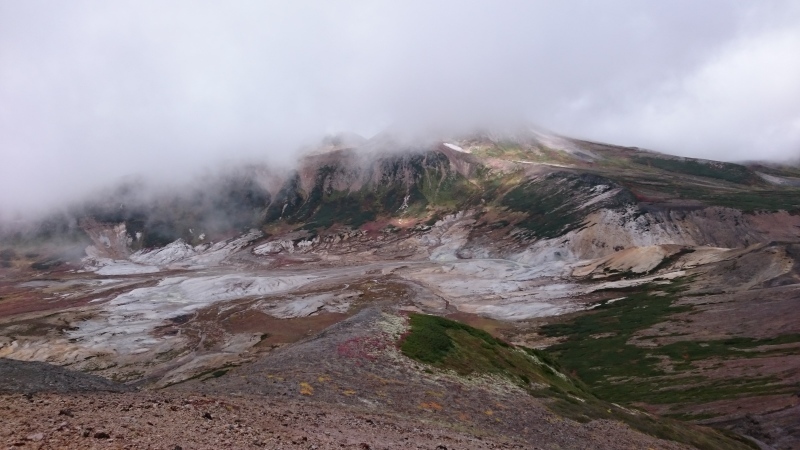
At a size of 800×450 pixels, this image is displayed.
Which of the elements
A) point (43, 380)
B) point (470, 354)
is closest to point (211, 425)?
point (43, 380)

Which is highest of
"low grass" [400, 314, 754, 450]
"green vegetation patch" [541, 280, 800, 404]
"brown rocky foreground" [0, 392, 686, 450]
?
"brown rocky foreground" [0, 392, 686, 450]

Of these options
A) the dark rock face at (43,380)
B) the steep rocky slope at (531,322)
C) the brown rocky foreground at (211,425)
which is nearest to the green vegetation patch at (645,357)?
the steep rocky slope at (531,322)

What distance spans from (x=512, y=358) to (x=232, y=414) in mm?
30111

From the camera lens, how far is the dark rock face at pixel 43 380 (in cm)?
1964

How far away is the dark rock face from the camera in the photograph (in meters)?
→ 19.6

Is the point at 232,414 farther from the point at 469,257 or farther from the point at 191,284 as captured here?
the point at 469,257

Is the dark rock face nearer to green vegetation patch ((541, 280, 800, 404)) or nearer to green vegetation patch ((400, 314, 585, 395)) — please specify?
green vegetation patch ((400, 314, 585, 395))

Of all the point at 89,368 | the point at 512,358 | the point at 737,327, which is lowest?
the point at 89,368

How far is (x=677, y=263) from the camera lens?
465 ft

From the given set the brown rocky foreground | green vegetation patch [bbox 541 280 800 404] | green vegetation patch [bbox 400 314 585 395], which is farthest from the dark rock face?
green vegetation patch [bbox 541 280 800 404]

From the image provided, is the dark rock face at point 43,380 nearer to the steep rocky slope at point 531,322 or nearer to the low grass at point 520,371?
the steep rocky slope at point 531,322

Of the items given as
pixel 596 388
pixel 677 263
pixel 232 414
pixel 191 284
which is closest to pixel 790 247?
pixel 677 263

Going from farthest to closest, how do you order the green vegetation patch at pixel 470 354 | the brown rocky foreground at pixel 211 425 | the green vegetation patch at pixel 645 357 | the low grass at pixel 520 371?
the green vegetation patch at pixel 645 357, the green vegetation patch at pixel 470 354, the low grass at pixel 520 371, the brown rocky foreground at pixel 211 425

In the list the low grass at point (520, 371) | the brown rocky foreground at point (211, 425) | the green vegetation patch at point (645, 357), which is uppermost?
the brown rocky foreground at point (211, 425)
